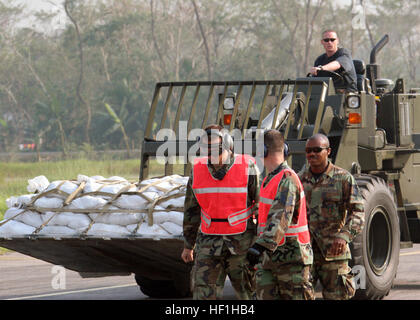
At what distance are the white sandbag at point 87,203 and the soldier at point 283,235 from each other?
8.45ft

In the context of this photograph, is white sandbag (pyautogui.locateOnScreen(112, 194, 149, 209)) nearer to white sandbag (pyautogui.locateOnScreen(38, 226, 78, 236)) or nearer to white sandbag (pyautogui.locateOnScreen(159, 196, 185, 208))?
white sandbag (pyautogui.locateOnScreen(159, 196, 185, 208))

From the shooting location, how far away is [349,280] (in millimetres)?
7484

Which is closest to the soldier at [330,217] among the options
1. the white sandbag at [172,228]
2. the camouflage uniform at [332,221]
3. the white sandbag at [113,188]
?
the camouflage uniform at [332,221]

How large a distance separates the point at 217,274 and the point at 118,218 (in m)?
1.97

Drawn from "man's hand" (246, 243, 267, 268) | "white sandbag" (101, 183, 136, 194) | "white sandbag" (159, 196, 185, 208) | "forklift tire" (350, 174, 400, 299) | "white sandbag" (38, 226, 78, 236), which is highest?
"white sandbag" (101, 183, 136, 194)

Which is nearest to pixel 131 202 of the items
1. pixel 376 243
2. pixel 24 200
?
pixel 24 200

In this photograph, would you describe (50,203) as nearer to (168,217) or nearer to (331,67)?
(168,217)

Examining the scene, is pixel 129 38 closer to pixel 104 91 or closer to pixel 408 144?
pixel 104 91

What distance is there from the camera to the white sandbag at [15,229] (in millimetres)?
8859

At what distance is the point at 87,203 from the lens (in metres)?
8.88

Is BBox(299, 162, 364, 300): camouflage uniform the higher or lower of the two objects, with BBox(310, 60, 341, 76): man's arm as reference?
lower

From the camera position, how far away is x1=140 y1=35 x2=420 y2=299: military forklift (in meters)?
9.75

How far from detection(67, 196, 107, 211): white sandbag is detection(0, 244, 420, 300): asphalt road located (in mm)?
2005

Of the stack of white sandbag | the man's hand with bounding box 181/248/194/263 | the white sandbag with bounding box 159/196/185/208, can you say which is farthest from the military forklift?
the man's hand with bounding box 181/248/194/263
